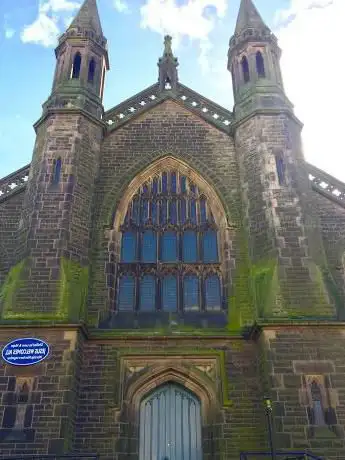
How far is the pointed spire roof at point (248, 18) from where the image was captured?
17228 mm

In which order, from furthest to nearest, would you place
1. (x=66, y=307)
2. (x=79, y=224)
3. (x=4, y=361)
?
1. (x=79, y=224)
2. (x=66, y=307)
3. (x=4, y=361)

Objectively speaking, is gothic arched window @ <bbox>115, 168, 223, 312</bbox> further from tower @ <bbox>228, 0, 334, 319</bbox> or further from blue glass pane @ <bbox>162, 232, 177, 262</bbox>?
tower @ <bbox>228, 0, 334, 319</bbox>

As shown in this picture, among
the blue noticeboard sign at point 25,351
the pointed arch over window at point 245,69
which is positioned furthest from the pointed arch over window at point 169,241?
the pointed arch over window at point 245,69

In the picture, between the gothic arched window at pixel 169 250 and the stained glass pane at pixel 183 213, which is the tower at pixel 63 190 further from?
the stained glass pane at pixel 183 213

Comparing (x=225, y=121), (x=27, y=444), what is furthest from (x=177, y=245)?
(x=27, y=444)

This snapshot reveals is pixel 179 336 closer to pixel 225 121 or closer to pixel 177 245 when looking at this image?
pixel 177 245

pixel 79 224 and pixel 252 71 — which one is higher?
pixel 252 71

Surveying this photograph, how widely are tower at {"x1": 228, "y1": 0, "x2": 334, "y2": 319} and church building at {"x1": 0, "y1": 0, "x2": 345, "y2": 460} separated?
0.04 m

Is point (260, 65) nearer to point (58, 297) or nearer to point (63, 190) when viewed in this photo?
point (63, 190)

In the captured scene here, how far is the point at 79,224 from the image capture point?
41.1 ft

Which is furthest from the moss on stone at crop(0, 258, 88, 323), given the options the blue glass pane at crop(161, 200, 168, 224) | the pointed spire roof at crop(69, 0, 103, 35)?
the pointed spire roof at crop(69, 0, 103, 35)

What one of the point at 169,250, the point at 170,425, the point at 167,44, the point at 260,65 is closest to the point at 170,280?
the point at 169,250

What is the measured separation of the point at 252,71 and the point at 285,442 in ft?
36.6

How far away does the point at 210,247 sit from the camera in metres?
13.2
